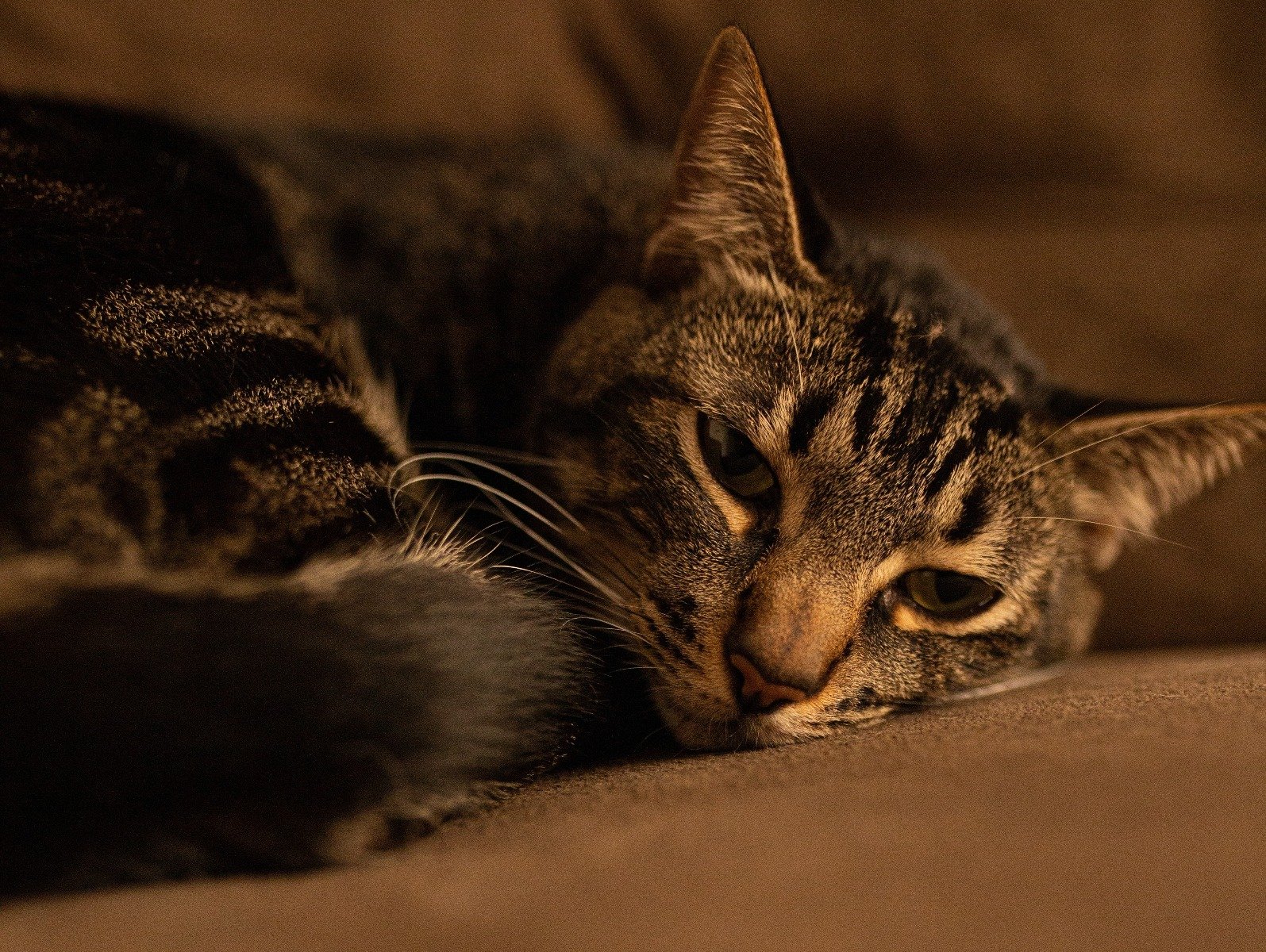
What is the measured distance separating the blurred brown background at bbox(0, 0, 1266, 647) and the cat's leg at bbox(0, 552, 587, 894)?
1.01 metres

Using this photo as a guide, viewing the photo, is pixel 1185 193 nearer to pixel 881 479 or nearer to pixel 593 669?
pixel 881 479

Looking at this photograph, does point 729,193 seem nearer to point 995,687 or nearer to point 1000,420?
point 1000,420

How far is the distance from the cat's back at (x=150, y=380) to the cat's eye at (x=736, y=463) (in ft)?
1.06

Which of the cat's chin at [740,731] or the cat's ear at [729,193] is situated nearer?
the cat's chin at [740,731]

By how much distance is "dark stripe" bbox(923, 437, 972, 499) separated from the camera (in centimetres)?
87

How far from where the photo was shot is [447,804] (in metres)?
0.63

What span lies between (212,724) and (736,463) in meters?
0.53

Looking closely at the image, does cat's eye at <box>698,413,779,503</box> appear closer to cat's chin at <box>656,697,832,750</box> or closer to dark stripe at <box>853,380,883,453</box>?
dark stripe at <box>853,380,883,453</box>

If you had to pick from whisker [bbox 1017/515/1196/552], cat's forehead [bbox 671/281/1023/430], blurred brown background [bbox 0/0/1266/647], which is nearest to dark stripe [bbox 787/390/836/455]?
cat's forehead [bbox 671/281/1023/430]

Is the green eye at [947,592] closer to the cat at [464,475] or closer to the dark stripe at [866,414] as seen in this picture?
the cat at [464,475]

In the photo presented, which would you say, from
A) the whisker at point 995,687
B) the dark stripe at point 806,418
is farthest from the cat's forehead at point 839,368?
the whisker at point 995,687

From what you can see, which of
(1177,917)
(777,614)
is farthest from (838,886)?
(777,614)

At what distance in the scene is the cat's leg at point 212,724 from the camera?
1.73ft

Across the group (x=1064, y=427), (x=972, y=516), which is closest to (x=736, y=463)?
(x=972, y=516)
